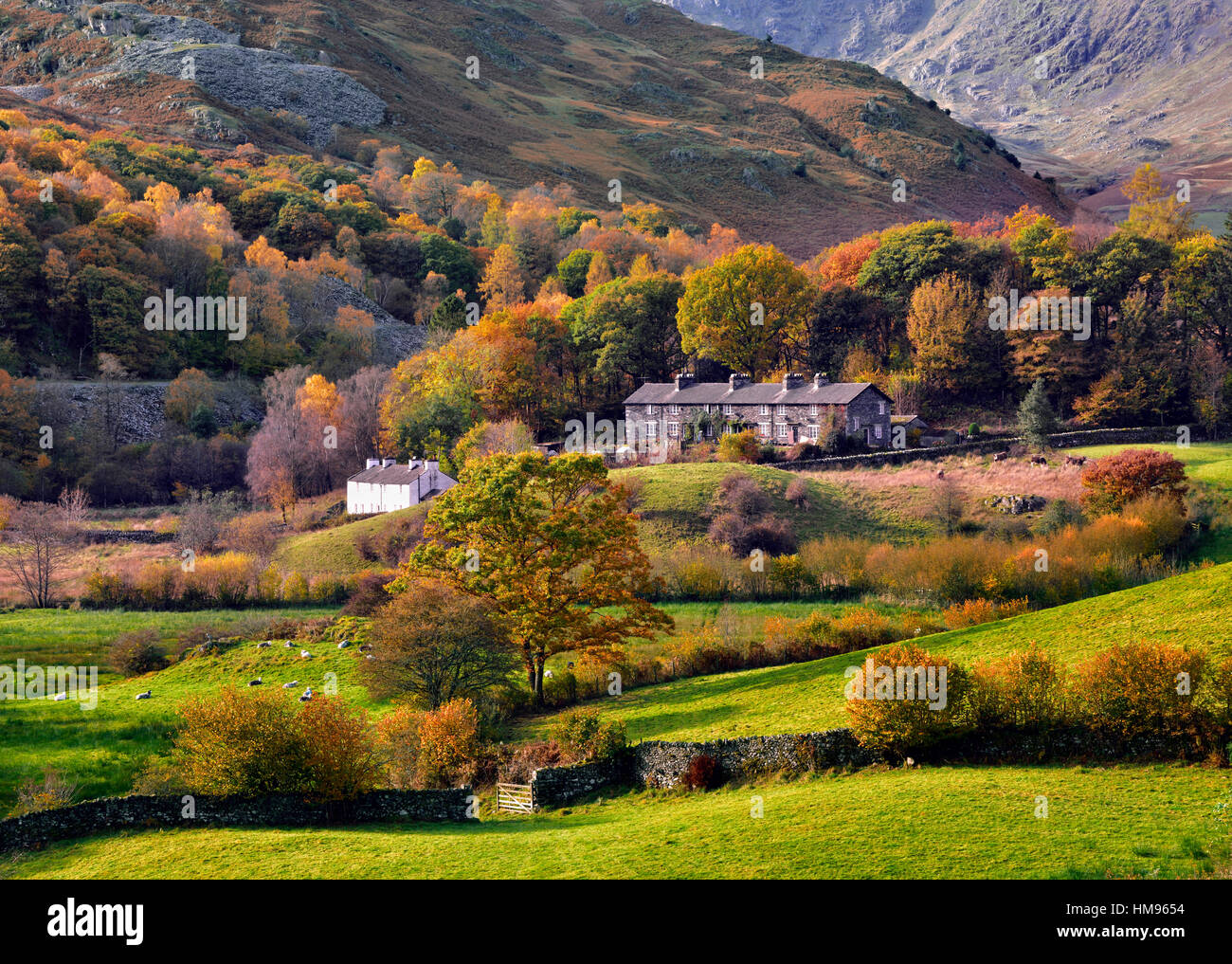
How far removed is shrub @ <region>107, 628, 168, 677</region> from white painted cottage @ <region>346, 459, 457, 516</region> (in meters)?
21.7

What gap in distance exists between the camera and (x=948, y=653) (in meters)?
34.1

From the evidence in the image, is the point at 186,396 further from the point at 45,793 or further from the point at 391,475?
the point at 45,793

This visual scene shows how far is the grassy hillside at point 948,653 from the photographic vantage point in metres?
29.9

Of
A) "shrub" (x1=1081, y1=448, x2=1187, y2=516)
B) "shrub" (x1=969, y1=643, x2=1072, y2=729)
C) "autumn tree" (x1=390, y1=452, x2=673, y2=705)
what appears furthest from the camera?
"shrub" (x1=1081, y1=448, x2=1187, y2=516)

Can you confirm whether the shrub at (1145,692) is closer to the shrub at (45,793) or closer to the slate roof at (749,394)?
the shrub at (45,793)

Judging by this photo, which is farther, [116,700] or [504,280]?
[504,280]

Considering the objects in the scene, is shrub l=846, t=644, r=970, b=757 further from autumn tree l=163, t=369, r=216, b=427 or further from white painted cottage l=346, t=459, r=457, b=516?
autumn tree l=163, t=369, r=216, b=427

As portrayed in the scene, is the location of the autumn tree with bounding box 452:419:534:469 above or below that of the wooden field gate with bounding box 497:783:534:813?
above

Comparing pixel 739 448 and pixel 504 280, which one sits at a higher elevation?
pixel 504 280

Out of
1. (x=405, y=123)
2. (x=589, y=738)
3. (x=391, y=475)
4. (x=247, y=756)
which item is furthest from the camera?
(x=405, y=123)

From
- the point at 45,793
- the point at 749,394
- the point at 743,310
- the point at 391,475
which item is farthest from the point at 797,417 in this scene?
the point at 45,793

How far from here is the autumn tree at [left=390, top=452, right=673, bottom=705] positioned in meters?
40.6

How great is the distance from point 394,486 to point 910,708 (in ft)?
157

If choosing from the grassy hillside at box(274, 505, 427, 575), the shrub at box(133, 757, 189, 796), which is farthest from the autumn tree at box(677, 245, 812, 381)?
the shrub at box(133, 757, 189, 796)
